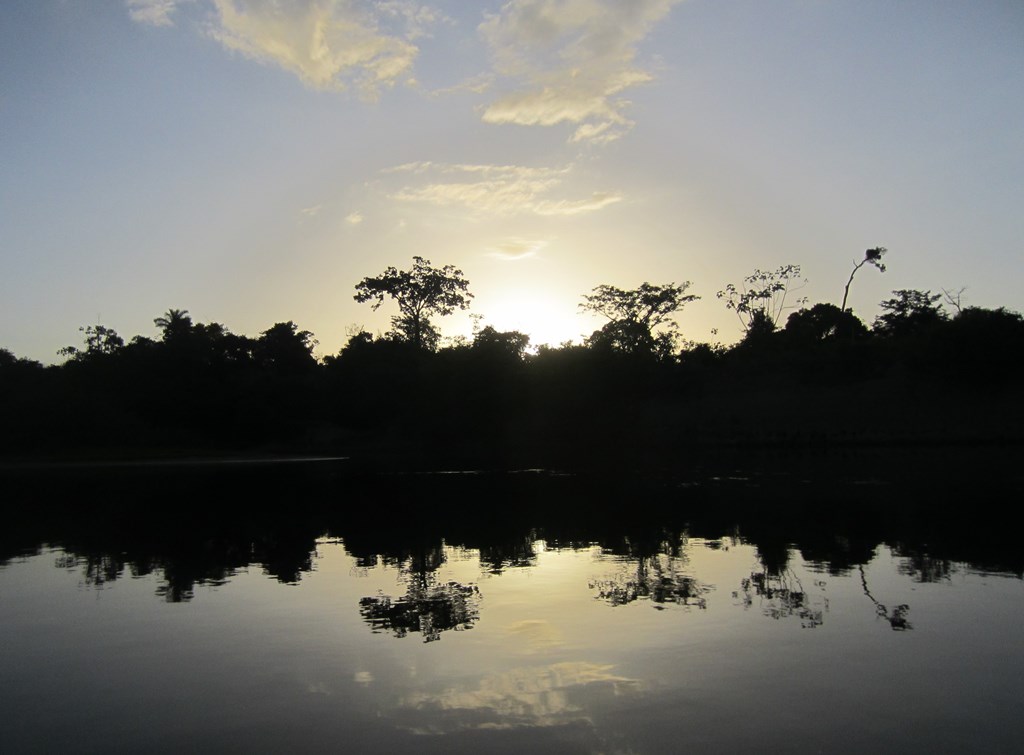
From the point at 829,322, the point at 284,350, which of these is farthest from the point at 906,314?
the point at 284,350

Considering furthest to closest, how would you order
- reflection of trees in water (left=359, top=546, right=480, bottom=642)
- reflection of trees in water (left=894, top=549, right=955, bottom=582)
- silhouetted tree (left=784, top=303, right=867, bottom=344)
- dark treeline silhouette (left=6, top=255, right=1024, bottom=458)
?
silhouetted tree (left=784, top=303, right=867, bottom=344) < dark treeline silhouette (left=6, top=255, right=1024, bottom=458) < reflection of trees in water (left=894, top=549, right=955, bottom=582) < reflection of trees in water (left=359, top=546, right=480, bottom=642)

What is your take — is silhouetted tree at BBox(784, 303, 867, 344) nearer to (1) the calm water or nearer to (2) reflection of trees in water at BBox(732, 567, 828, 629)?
(1) the calm water

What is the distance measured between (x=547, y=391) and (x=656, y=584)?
61663 mm

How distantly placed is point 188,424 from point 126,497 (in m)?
46.8

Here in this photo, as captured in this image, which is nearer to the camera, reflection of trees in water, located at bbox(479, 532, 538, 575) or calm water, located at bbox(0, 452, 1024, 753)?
calm water, located at bbox(0, 452, 1024, 753)

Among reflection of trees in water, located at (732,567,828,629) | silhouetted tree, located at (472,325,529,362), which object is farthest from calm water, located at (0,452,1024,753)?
silhouetted tree, located at (472,325,529,362)

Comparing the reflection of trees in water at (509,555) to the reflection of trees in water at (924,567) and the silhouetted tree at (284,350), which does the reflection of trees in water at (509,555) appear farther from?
the silhouetted tree at (284,350)

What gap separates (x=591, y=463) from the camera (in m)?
48.7

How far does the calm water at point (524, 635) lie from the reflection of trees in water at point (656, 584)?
0.07m

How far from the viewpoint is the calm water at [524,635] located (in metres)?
6.96

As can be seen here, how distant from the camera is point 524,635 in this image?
10.0 meters

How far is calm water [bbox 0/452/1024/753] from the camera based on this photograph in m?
6.96

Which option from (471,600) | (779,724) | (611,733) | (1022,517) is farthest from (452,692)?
(1022,517)

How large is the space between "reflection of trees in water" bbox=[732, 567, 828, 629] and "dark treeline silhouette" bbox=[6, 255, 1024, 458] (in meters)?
41.7
